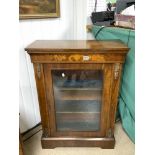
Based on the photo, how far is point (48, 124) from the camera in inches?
54.7

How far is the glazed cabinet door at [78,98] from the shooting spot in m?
1.21

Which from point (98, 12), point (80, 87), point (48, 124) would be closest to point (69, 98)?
point (80, 87)

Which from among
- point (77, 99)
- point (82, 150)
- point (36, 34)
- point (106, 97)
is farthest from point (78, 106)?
point (36, 34)

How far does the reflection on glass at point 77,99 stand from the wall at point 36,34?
0.34 meters

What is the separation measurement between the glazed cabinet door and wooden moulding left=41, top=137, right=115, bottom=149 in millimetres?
45

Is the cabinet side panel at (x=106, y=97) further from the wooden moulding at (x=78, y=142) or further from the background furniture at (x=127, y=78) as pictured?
the background furniture at (x=127, y=78)

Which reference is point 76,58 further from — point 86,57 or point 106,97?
point 106,97

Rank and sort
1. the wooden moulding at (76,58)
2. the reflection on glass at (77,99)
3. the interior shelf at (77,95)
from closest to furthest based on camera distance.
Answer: the wooden moulding at (76,58)
the reflection on glass at (77,99)
the interior shelf at (77,95)

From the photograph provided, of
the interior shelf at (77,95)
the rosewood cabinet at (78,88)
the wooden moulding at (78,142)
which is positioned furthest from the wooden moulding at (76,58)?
the wooden moulding at (78,142)

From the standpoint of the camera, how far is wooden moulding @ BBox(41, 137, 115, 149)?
4.75 feet

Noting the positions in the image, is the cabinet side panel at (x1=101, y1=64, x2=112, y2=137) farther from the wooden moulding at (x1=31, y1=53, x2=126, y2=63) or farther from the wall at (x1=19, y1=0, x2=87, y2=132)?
the wall at (x1=19, y1=0, x2=87, y2=132)
